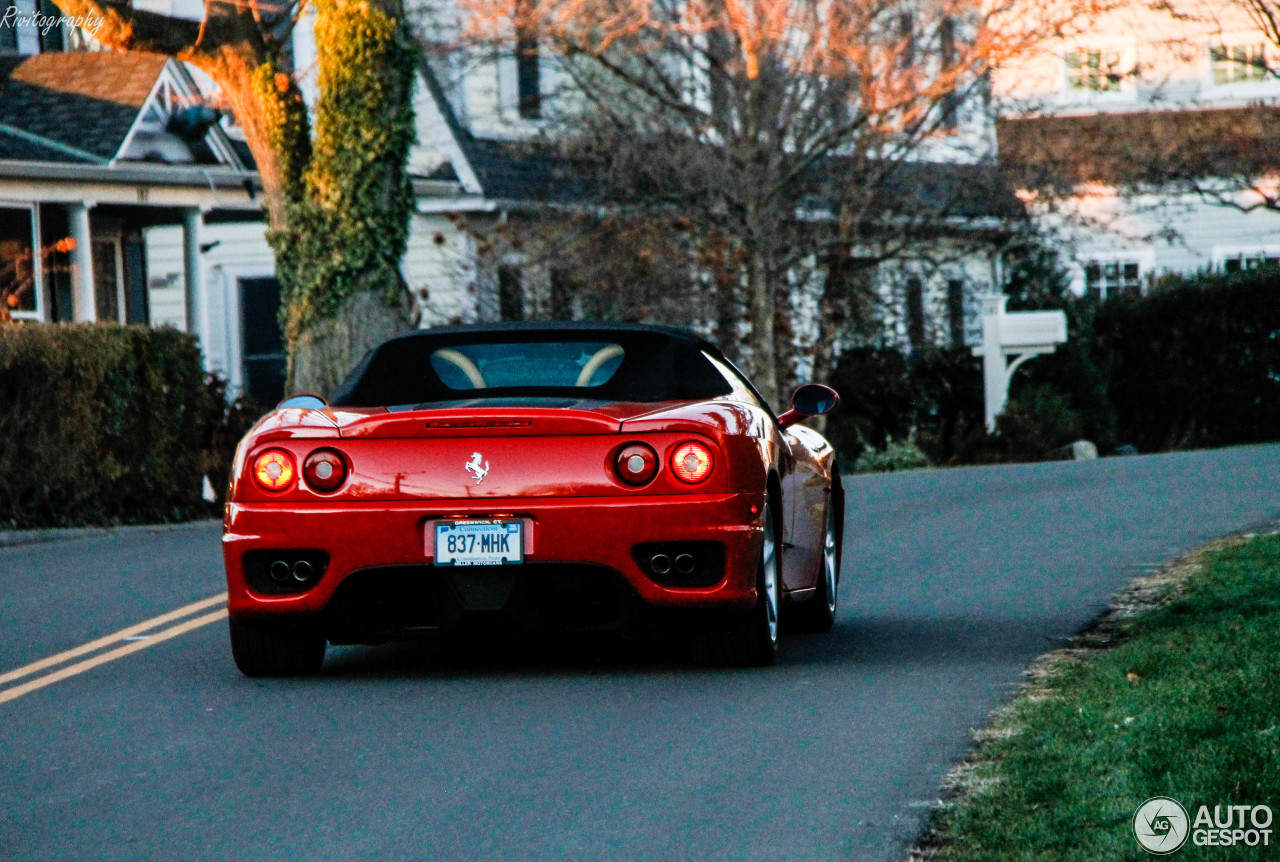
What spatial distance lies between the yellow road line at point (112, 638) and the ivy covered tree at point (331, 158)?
8770mm

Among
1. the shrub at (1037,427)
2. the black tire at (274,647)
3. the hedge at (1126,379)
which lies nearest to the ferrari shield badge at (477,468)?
the black tire at (274,647)

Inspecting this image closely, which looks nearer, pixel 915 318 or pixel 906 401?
pixel 906 401

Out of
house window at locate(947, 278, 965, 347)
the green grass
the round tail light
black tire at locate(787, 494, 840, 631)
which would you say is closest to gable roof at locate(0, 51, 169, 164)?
house window at locate(947, 278, 965, 347)

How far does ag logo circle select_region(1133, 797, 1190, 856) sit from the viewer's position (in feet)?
16.5

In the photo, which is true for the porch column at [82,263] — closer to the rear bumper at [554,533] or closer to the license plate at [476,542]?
the rear bumper at [554,533]

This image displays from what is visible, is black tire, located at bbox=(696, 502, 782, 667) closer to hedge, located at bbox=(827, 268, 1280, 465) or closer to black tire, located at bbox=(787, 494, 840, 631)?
black tire, located at bbox=(787, 494, 840, 631)

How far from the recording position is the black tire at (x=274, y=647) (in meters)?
8.16

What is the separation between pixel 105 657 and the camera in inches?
361

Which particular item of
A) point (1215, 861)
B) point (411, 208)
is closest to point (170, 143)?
point (411, 208)

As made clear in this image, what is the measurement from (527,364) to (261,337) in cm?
2104

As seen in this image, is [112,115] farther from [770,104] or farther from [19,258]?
[770,104]

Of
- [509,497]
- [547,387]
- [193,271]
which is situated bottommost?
[509,497]

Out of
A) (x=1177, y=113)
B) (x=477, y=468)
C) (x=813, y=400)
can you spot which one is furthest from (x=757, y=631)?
(x=1177, y=113)

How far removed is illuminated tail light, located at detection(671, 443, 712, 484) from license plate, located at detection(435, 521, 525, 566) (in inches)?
23.9
